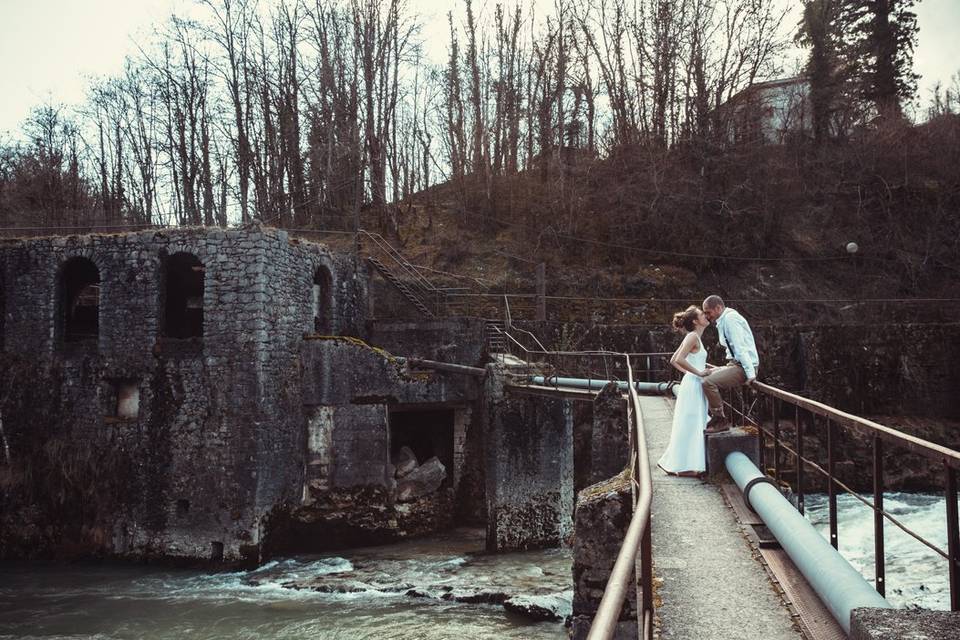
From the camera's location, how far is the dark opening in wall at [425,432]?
60.3 ft

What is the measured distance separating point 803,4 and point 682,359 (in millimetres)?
31101

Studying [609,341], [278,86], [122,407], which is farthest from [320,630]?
[278,86]

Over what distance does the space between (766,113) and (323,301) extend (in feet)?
71.5

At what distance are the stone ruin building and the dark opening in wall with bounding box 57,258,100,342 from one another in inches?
7.4

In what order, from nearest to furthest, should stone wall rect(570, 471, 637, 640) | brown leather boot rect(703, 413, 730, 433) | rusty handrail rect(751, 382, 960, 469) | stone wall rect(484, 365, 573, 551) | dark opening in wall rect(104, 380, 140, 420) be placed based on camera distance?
1. rusty handrail rect(751, 382, 960, 469)
2. stone wall rect(570, 471, 637, 640)
3. brown leather boot rect(703, 413, 730, 433)
4. dark opening in wall rect(104, 380, 140, 420)
5. stone wall rect(484, 365, 573, 551)

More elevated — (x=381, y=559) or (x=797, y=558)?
(x=797, y=558)

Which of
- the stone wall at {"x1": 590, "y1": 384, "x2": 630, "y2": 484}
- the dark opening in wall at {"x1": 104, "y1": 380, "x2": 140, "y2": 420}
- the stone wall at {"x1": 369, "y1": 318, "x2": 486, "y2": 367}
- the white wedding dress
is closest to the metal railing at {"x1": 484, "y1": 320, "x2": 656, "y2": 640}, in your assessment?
the white wedding dress

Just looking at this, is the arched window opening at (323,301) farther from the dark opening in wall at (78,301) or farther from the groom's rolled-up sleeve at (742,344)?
the groom's rolled-up sleeve at (742,344)

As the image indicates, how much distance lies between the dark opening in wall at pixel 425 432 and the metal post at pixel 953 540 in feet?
52.1

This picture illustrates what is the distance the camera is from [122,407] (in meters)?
14.8

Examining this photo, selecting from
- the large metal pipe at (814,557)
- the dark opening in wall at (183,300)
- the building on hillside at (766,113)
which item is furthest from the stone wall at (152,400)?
the building on hillside at (766,113)

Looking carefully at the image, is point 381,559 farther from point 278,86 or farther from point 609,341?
point 278,86

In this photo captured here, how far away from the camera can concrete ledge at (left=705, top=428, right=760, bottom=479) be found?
21.1ft

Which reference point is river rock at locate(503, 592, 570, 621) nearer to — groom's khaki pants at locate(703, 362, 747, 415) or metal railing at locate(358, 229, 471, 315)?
groom's khaki pants at locate(703, 362, 747, 415)
